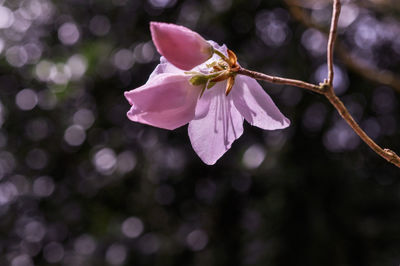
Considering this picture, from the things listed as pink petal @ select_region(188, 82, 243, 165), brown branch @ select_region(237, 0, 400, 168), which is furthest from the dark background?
brown branch @ select_region(237, 0, 400, 168)

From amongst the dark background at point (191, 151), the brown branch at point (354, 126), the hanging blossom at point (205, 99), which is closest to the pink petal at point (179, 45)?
the hanging blossom at point (205, 99)

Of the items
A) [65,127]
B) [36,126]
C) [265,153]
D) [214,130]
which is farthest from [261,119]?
[36,126]

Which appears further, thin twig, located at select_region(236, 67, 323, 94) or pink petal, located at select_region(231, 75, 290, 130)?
pink petal, located at select_region(231, 75, 290, 130)

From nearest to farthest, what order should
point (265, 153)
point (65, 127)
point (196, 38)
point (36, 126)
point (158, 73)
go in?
point (196, 38) → point (158, 73) → point (265, 153) → point (65, 127) → point (36, 126)

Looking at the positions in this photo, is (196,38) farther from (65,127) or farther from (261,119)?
(65,127)

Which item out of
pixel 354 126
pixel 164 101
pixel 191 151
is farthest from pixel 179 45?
pixel 191 151

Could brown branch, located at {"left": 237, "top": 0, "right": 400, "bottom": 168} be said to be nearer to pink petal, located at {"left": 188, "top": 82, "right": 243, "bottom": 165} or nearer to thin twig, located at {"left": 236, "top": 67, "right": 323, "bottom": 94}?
thin twig, located at {"left": 236, "top": 67, "right": 323, "bottom": 94}

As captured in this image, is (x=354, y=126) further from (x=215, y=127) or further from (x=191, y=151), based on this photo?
(x=191, y=151)

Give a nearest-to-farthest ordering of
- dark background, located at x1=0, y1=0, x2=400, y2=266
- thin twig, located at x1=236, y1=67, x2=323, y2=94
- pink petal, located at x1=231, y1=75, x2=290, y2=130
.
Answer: thin twig, located at x1=236, y1=67, x2=323, y2=94 < pink petal, located at x1=231, y1=75, x2=290, y2=130 < dark background, located at x1=0, y1=0, x2=400, y2=266
